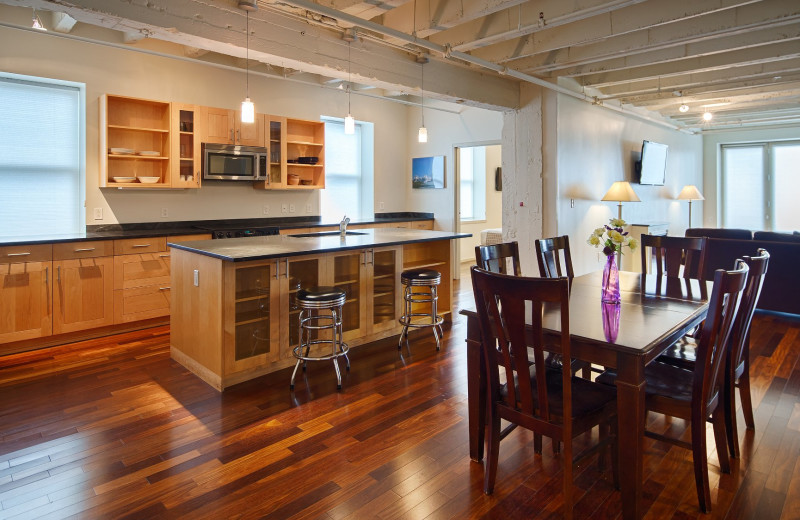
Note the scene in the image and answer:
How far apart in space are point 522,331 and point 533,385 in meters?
0.39

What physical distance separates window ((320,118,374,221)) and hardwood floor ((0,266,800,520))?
4057 millimetres

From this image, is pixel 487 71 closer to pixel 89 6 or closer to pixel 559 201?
pixel 559 201

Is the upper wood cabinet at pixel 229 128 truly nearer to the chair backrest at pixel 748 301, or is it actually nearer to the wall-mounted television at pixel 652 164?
the chair backrest at pixel 748 301

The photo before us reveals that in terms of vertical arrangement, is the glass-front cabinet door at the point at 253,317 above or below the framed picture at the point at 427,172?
below

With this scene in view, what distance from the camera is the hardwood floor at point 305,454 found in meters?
2.13

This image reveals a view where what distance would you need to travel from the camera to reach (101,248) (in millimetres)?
4586

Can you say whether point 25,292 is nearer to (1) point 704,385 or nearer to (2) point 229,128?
(2) point 229,128

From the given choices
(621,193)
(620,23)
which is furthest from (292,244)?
(621,193)

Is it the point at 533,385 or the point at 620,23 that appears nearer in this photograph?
the point at 533,385

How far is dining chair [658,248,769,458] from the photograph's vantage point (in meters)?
2.28

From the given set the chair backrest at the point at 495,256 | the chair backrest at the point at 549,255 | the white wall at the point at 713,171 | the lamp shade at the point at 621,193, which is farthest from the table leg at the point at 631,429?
the white wall at the point at 713,171

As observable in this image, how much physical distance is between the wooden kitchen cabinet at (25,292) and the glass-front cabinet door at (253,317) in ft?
6.82

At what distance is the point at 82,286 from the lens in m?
4.50

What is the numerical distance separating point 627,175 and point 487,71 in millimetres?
3332
